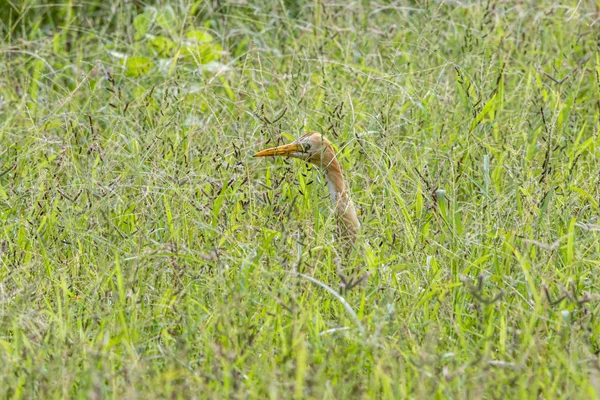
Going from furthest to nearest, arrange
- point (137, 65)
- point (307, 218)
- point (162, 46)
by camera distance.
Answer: point (162, 46) → point (137, 65) → point (307, 218)

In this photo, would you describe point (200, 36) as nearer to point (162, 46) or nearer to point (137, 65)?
point (162, 46)

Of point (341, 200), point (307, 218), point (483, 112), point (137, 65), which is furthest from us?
point (137, 65)

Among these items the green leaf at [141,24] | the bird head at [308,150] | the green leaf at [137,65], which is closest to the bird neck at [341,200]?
the bird head at [308,150]

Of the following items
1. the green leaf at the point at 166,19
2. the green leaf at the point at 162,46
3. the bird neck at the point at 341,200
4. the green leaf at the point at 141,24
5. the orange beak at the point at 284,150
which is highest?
the orange beak at the point at 284,150

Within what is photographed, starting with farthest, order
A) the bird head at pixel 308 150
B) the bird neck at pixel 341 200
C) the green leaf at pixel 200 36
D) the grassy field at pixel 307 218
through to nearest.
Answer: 1. the green leaf at pixel 200 36
2. the bird head at pixel 308 150
3. the bird neck at pixel 341 200
4. the grassy field at pixel 307 218

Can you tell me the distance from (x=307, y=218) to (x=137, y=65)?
5.77 ft

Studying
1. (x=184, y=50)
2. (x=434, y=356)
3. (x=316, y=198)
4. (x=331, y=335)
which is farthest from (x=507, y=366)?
(x=184, y=50)

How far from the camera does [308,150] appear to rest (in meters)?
4.04

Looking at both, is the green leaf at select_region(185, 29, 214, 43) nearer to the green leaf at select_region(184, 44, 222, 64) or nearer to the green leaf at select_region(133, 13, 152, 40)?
the green leaf at select_region(184, 44, 222, 64)

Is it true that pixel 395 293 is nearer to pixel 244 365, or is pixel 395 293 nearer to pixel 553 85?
pixel 244 365

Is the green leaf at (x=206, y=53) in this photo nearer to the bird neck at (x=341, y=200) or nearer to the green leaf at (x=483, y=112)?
the green leaf at (x=483, y=112)

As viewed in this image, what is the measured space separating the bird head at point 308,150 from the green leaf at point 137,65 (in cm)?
162

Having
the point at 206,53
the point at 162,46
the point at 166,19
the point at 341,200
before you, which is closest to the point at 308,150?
the point at 341,200

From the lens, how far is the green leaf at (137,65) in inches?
216
